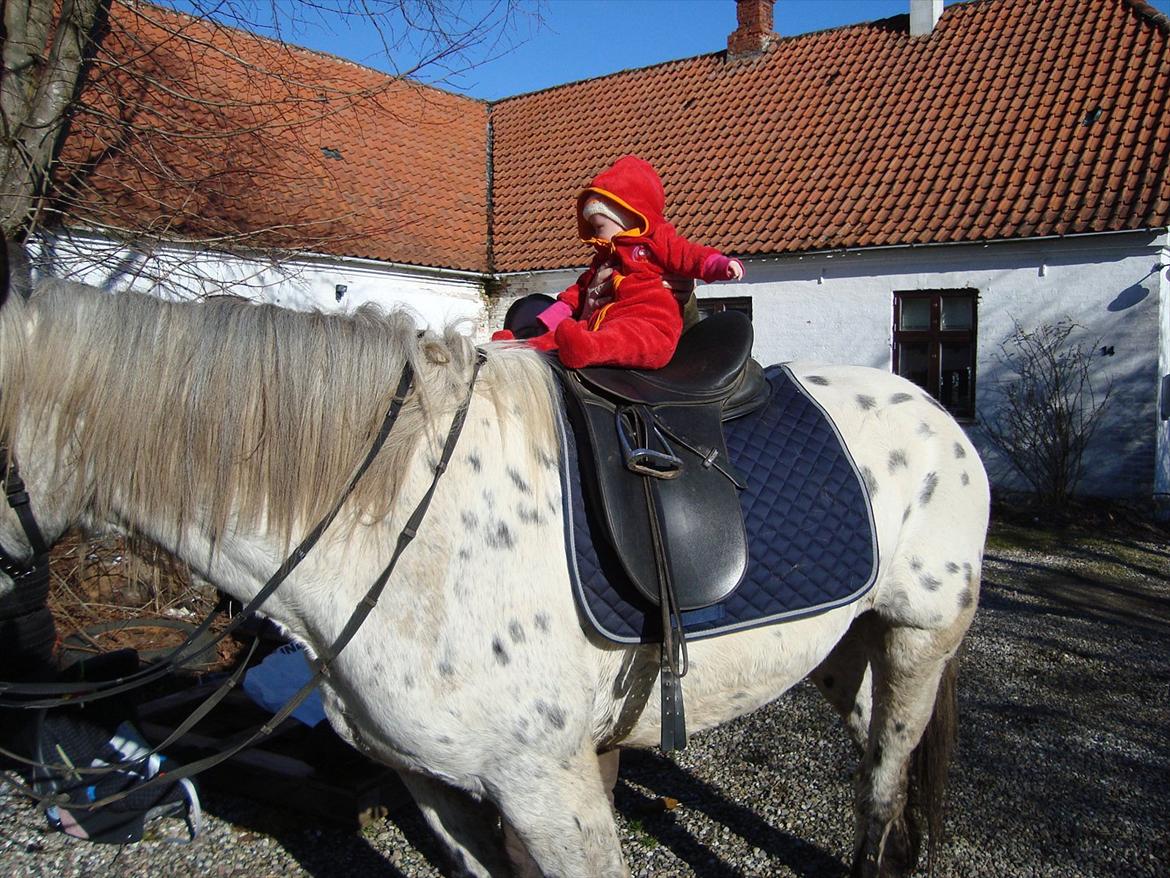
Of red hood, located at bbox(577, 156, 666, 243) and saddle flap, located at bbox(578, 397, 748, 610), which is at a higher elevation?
red hood, located at bbox(577, 156, 666, 243)

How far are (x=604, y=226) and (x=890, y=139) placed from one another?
1078cm

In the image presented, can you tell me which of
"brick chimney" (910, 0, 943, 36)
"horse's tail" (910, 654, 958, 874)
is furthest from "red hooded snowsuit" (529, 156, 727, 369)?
"brick chimney" (910, 0, 943, 36)

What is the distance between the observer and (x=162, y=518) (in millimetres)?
1863

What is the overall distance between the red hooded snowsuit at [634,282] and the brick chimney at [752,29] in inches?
534

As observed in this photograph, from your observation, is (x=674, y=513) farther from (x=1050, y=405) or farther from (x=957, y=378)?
(x=957, y=378)

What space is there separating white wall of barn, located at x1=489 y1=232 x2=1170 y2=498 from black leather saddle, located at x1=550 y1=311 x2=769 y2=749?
379 inches

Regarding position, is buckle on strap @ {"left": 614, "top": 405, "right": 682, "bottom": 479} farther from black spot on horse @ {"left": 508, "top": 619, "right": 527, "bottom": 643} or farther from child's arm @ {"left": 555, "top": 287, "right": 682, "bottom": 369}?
black spot on horse @ {"left": 508, "top": 619, "right": 527, "bottom": 643}

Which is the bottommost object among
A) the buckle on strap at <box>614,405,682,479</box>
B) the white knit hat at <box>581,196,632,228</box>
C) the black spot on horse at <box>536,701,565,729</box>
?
the black spot on horse at <box>536,701,565,729</box>

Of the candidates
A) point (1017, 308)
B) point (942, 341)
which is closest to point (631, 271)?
point (1017, 308)

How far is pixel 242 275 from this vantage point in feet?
20.3

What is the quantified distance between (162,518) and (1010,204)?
10999 mm

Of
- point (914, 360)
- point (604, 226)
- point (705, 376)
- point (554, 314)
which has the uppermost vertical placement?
point (914, 360)

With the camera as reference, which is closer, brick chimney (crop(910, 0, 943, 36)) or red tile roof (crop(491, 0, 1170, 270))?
red tile roof (crop(491, 0, 1170, 270))

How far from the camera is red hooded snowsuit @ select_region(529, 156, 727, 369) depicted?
7.26 feet
